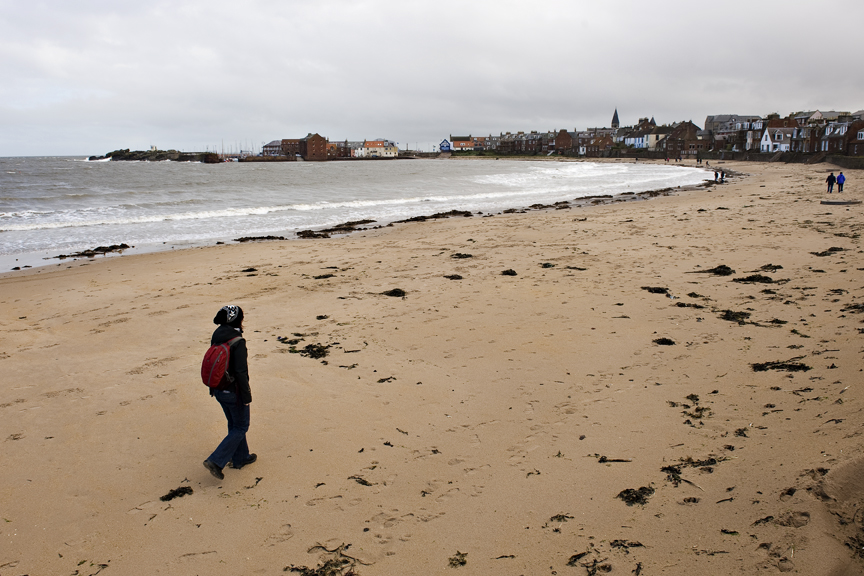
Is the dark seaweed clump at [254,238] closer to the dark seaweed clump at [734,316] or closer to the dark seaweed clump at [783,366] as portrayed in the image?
the dark seaweed clump at [734,316]

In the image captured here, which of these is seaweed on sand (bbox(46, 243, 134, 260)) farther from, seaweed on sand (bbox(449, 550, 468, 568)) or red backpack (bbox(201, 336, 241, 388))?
seaweed on sand (bbox(449, 550, 468, 568))

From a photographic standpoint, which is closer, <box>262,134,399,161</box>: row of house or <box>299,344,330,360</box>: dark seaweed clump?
<box>299,344,330,360</box>: dark seaweed clump

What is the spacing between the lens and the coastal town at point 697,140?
7344cm

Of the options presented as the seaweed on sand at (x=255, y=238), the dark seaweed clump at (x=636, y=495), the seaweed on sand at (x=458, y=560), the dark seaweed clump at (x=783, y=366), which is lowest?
the seaweed on sand at (x=458, y=560)

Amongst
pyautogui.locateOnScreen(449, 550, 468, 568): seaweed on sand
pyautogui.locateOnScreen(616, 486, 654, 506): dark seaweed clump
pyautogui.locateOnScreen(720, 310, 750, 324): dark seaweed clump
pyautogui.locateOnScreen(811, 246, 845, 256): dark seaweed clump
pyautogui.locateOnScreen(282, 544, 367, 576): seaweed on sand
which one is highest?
pyautogui.locateOnScreen(811, 246, 845, 256): dark seaweed clump

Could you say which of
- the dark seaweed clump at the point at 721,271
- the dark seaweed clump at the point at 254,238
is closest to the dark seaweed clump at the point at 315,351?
the dark seaweed clump at the point at 721,271

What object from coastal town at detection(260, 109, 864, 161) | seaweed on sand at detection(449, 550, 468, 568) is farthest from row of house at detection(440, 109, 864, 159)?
seaweed on sand at detection(449, 550, 468, 568)

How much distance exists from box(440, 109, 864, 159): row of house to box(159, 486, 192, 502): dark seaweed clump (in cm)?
7831

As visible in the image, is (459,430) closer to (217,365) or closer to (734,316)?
(217,365)

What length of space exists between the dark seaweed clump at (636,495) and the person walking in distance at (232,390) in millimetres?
2790

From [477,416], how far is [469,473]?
91 cm

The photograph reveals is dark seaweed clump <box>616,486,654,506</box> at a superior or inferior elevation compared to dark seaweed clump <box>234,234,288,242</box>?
inferior

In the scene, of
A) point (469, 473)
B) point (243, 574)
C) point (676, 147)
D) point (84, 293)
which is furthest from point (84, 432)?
point (676, 147)

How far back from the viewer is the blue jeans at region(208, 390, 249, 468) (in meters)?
4.07
